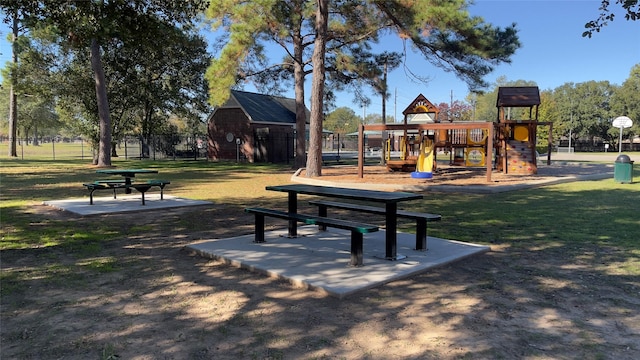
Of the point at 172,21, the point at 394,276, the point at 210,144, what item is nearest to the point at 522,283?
the point at 394,276

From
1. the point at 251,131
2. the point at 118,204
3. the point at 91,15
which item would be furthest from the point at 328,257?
the point at 251,131

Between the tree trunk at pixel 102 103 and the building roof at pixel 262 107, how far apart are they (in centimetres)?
1030

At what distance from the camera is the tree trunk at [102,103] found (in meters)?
21.9

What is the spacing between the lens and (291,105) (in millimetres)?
37906

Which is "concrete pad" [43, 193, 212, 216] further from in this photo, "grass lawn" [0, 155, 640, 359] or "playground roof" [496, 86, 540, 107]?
"playground roof" [496, 86, 540, 107]

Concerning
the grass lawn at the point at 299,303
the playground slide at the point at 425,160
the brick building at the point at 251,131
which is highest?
the brick building at the point at 251,131

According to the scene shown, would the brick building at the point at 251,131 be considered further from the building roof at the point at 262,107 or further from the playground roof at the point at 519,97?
the playground roof at the point at 519,97

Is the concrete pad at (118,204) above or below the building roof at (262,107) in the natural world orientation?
below

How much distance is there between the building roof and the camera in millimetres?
31938

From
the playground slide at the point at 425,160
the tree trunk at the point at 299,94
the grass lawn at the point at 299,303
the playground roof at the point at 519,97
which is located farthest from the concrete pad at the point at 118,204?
the playground roof at the point at 519,97

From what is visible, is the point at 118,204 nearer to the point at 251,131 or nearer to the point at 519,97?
the point at 519,97

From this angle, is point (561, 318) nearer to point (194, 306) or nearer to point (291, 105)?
point (194, 306)

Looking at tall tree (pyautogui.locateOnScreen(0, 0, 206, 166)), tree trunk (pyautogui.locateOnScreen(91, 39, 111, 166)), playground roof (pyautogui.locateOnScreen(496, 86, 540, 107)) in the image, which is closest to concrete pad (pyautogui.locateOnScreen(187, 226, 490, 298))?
tall tree (pyautogui.locateOnScreen(0, 0, 206, 166))

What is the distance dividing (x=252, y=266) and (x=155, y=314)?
54.9 inches
